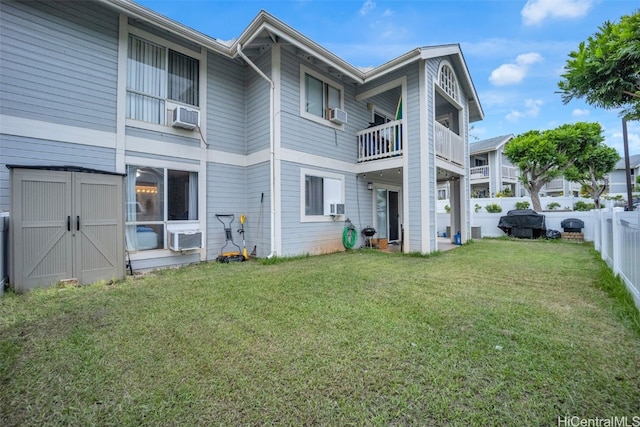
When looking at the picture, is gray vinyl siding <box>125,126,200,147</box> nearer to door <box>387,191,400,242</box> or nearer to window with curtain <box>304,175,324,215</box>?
window with curtain <box>304,175,324,215</box>

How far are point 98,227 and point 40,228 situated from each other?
2.27 ft

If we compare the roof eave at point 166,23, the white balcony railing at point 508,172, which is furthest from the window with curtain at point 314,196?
the white balcony railing at point 508,172

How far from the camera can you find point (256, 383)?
197 centimetres

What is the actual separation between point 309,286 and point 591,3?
9.26 meters

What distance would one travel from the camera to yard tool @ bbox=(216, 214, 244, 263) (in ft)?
21.8

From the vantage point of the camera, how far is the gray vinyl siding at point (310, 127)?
6969mm

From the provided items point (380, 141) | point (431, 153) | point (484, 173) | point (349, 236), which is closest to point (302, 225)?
point (349, 236)

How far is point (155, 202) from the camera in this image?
5.97 metres

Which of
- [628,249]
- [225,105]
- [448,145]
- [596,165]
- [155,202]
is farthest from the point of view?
[596,165]

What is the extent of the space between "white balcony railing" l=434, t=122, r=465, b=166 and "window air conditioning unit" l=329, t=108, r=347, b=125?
2.63 meters

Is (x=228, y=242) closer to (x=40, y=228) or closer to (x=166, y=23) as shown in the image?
(x=40, y=228)

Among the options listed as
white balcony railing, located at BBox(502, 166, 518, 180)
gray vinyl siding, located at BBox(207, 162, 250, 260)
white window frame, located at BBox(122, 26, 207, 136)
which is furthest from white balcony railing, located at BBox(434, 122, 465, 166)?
white balcony railing, located at BBox(502, 166, 518, 180)

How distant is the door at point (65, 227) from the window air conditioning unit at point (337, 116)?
17.8 feet

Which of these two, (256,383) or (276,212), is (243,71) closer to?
Result: (276,212)
